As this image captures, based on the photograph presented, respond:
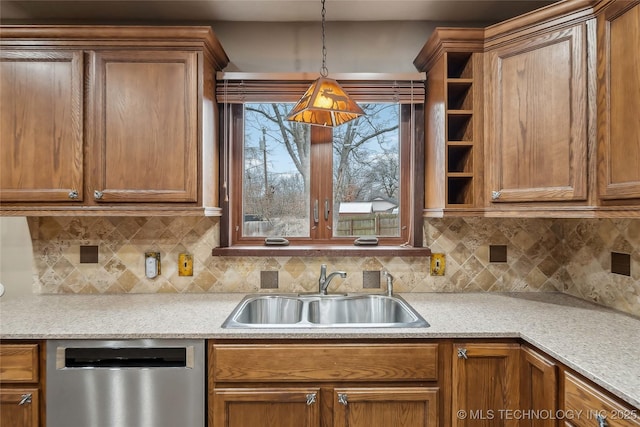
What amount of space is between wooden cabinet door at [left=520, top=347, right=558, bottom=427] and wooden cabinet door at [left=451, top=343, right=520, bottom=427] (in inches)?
1.1

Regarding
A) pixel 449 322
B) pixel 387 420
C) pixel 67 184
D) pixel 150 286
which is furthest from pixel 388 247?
pixel 67 184

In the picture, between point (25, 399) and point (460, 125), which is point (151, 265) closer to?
point (25, 399)

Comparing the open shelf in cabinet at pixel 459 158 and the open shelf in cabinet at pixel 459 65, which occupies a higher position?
the open shelf in cabinet at pixel 459 65

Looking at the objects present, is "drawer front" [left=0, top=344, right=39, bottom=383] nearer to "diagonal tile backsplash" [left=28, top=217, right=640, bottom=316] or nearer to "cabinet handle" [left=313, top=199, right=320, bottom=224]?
"diagonal tile backsplash" [left=28, top=217, right=640, bottom=316]

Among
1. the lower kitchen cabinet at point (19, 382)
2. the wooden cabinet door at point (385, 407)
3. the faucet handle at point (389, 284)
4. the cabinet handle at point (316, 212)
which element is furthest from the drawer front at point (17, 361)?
the faucet handle at point (389, 284)

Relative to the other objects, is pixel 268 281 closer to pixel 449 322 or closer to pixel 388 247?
pixel 388 247

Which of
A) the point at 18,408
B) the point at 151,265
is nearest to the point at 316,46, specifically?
the point at 151,265

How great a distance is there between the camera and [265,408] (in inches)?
60.6

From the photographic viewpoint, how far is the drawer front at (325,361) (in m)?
1.54

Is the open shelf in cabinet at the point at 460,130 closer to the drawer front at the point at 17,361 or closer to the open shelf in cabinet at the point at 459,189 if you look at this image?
the open shelf in cabinet at the point at 459,189

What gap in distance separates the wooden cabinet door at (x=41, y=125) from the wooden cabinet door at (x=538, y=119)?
2.04m

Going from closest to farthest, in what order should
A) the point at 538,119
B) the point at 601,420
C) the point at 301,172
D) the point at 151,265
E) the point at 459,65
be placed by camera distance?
1. the point at 601,420
2. the point at 538,119
3. the point at 459,65
4. the point at 151,265
5. the point at 301,172

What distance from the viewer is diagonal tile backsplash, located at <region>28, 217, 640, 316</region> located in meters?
2.20

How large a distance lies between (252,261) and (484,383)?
1.34 m
